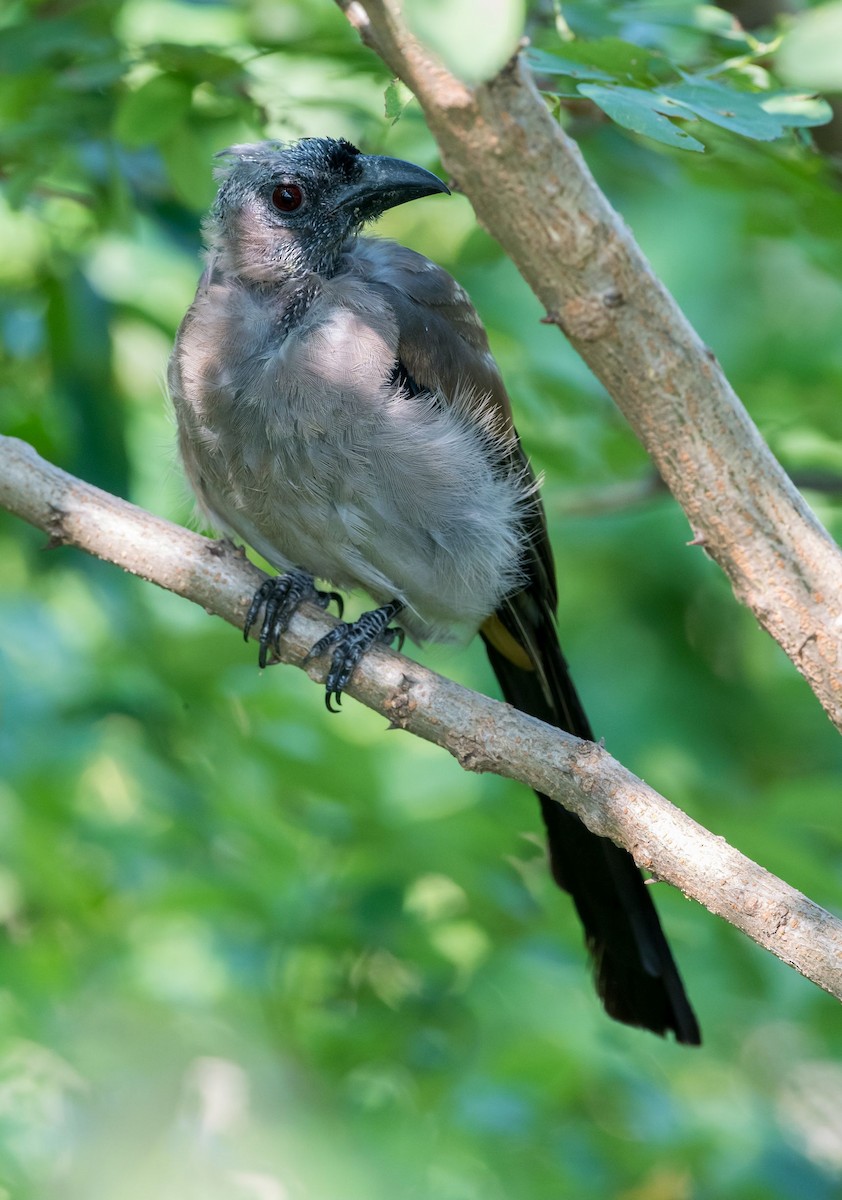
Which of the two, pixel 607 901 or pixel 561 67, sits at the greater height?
pixel 561 67

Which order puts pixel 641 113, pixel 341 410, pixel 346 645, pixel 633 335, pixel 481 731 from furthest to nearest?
pixel 341 410 < pixel 346 645 < pixel 481 731 < pixel 641 113 < pixel 633 335

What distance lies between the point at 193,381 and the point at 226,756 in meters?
1.23

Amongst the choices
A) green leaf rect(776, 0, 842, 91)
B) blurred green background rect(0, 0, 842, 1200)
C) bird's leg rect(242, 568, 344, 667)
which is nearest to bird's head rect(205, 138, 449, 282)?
blurred green background rect(0, 0, 842, 1200)

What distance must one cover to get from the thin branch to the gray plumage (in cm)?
38

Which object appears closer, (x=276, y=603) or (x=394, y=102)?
(x=394, y=102)

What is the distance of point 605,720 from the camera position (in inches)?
195

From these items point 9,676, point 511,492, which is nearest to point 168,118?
point 511,492

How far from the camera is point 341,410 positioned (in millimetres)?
3484

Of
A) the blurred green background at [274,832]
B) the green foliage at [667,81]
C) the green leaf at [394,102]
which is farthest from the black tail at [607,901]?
the green leaf at [394,102]

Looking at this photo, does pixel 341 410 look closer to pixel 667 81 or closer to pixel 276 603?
pixel 276 603

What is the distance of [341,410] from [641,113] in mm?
1193

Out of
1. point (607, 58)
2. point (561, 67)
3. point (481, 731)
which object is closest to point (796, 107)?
point (607, 58)

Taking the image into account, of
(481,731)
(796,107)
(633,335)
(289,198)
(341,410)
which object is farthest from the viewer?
(289,198)

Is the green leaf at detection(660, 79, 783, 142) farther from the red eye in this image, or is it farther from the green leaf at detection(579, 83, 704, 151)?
the red eye
